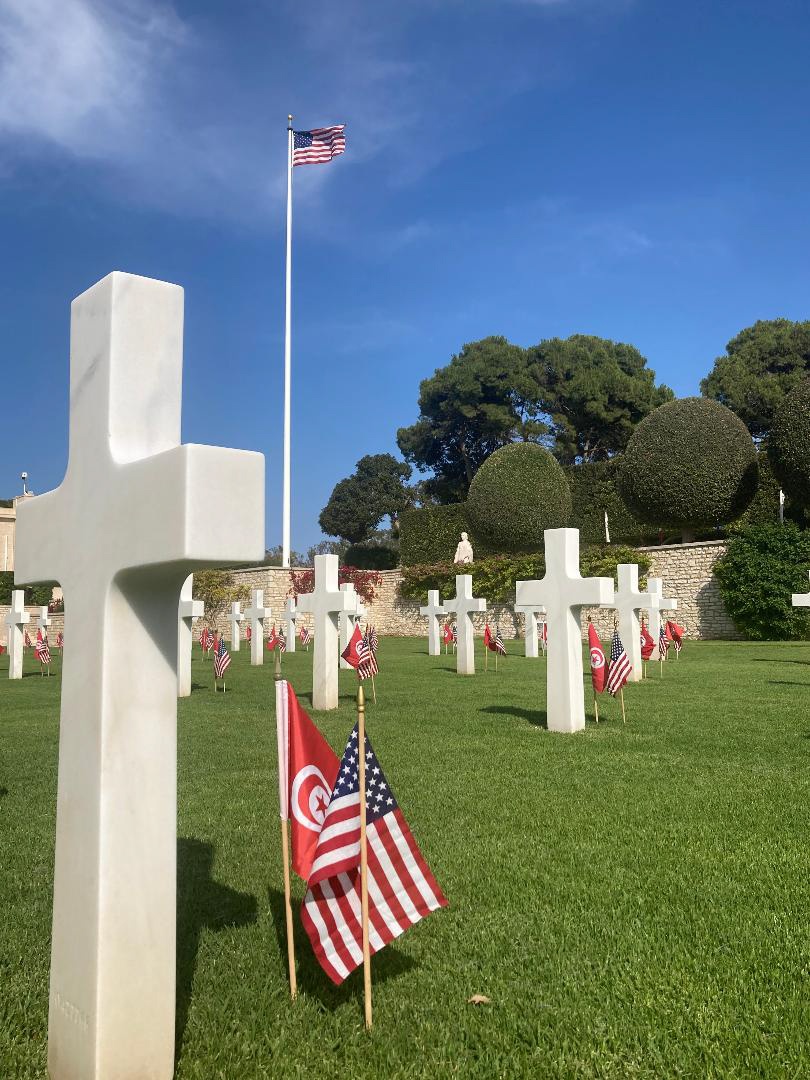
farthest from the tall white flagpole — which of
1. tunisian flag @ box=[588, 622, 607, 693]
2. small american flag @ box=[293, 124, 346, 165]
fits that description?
tunisian flag @ box=[588, 622, 607, 693]

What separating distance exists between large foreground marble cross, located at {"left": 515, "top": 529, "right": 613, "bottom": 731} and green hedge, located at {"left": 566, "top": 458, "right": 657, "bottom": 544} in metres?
23.2

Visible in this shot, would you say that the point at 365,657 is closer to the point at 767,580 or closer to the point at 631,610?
the point at 631,610

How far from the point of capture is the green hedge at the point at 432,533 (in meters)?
36.3

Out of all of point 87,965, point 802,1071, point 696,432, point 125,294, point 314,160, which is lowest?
point 802,1071

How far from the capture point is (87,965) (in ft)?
7.58

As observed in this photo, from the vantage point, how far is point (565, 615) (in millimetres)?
8773

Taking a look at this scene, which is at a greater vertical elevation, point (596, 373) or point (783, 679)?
point (596, 373)

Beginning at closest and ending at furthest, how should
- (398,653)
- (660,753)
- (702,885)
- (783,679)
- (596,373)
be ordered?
1. (702,885)
2. (660,753)
3. (783,679)
4. (398,653)
5. (596,373)

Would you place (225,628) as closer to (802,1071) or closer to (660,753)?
(660,753)

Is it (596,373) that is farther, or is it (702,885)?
(596,373)

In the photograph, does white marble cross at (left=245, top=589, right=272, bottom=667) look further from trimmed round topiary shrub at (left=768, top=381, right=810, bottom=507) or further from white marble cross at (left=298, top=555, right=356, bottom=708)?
trimmed round topiary shrub at (left=768, top=381, right=810, bottom=507)

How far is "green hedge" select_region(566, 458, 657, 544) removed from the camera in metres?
31.9

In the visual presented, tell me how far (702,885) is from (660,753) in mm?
3414

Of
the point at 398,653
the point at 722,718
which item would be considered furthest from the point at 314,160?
the point at 722,718
